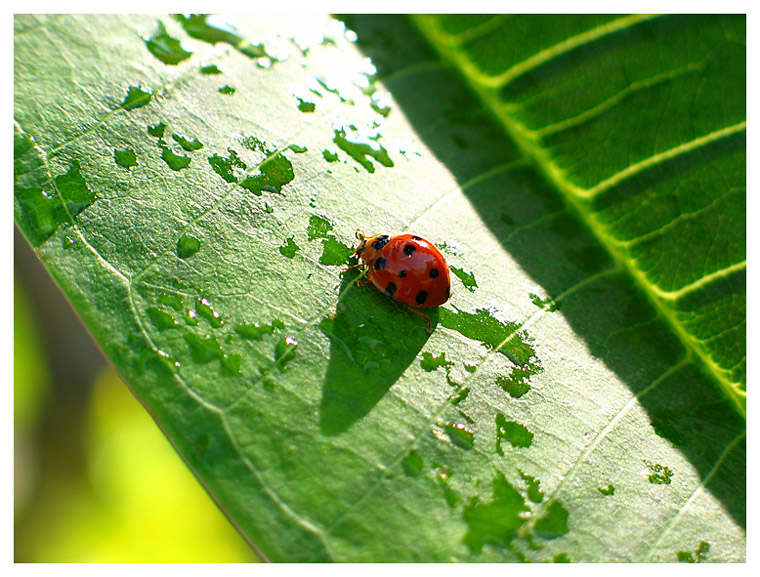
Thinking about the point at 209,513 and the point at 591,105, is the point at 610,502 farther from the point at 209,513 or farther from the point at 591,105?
the point at 209,513

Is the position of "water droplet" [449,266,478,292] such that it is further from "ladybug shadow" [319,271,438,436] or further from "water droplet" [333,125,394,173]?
"water droplet" [333,125,394,173]

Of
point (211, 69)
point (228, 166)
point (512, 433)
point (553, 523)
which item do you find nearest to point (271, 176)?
point (228, 166)

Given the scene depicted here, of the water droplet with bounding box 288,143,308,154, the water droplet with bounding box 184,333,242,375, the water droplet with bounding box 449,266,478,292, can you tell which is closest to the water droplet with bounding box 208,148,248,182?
the water droplet with bounding box 288,143,308,154

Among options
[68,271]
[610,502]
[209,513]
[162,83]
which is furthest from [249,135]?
[209,513]

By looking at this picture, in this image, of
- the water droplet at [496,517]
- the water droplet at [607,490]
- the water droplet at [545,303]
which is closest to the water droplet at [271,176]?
the water droplet at [545,303]

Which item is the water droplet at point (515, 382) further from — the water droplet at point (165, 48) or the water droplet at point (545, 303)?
the water droplet at point (165, 48)

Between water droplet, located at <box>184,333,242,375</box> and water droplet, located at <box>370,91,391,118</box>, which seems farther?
water droplet, located at <box>370,91,391,118</box>

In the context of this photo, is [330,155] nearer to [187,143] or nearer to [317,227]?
[317,227]
